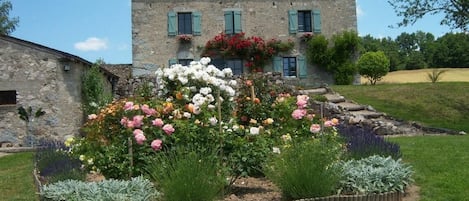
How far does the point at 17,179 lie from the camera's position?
7.95 meters

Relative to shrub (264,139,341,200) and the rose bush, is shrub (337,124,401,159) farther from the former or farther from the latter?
shrub (264,139,341,200)

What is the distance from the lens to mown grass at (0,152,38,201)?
6492 millimetres

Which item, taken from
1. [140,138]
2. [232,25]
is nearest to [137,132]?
[140,138]

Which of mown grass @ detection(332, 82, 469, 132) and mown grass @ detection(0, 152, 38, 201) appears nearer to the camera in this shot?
mown grass @ detection(0, 152, 38, 201)

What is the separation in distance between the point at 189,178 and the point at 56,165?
10.5 feet

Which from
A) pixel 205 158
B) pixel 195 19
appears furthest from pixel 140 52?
pixel 205 158

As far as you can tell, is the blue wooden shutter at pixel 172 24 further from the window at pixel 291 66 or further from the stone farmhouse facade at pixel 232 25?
the window at pixel 291 66

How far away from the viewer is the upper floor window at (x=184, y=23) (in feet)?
77.5

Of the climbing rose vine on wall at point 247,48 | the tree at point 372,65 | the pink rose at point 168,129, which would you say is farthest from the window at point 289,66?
the pink rose at point 168,129

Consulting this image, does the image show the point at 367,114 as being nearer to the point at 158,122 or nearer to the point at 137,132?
the point at 158,122

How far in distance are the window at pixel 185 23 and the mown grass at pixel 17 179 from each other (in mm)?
13570

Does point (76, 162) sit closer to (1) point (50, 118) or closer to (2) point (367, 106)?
(1) point (50, 118)

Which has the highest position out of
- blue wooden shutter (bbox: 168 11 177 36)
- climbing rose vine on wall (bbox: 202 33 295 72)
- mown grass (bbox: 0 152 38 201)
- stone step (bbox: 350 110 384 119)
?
blue wooden shutter (bbox: 168 11 177 36)

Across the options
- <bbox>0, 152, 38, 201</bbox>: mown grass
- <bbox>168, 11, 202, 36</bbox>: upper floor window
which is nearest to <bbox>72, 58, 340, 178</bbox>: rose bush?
<bbox>0, 152, 38, 201</bbox>: mown grass
